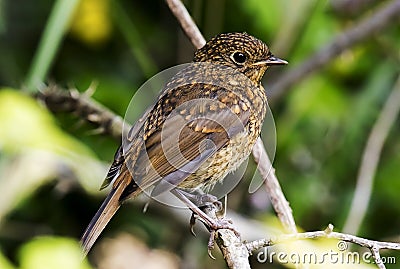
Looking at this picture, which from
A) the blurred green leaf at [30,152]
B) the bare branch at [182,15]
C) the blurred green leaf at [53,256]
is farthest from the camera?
the blurred green leaf at [30,152]

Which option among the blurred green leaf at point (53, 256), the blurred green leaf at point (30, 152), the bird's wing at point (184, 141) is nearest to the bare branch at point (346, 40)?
the blurred green leaf at point (30, 152)

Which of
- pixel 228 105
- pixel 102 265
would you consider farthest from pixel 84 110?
pixel 102 265

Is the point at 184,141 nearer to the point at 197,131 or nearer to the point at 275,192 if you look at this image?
the point at 197,131

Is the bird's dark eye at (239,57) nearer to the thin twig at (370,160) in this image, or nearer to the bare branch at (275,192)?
the bare branch at (275,192)

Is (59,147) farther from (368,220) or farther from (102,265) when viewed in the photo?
(368,220)

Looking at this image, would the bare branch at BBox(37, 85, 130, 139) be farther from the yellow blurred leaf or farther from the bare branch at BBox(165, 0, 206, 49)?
the yellow blurred leaf

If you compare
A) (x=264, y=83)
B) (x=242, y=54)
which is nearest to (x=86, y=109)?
(x=242, y=54)
